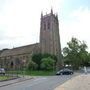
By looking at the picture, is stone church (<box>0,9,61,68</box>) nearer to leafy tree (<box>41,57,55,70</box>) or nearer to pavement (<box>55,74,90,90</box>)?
leafy tree (<box>41,57,55,70</box>)

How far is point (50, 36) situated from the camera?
98.9m

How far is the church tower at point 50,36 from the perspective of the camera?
3885 inches

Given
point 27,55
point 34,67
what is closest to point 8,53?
point 27,55

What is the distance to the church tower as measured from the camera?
9869 cm

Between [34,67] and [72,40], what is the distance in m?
18.9

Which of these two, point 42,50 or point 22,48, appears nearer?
point 42,50

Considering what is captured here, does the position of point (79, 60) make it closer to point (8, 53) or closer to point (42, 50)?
point (42, 50)

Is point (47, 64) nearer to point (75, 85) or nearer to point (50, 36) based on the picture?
point (50, 36)

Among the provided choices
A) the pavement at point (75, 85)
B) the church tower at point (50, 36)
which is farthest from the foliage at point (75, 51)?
the pavement at point (75, 85)

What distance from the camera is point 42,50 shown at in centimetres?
10081

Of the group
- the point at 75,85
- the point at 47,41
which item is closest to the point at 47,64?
the point at 47,41

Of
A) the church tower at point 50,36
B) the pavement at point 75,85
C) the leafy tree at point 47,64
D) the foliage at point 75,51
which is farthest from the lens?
the church tower at point 50,36

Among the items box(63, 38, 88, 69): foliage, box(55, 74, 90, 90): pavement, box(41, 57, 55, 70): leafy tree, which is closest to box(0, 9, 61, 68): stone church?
box(63, 38, 88, 69): foliage

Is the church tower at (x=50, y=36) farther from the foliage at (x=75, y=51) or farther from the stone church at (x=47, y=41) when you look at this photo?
the foliage at (x=75, y=51)
